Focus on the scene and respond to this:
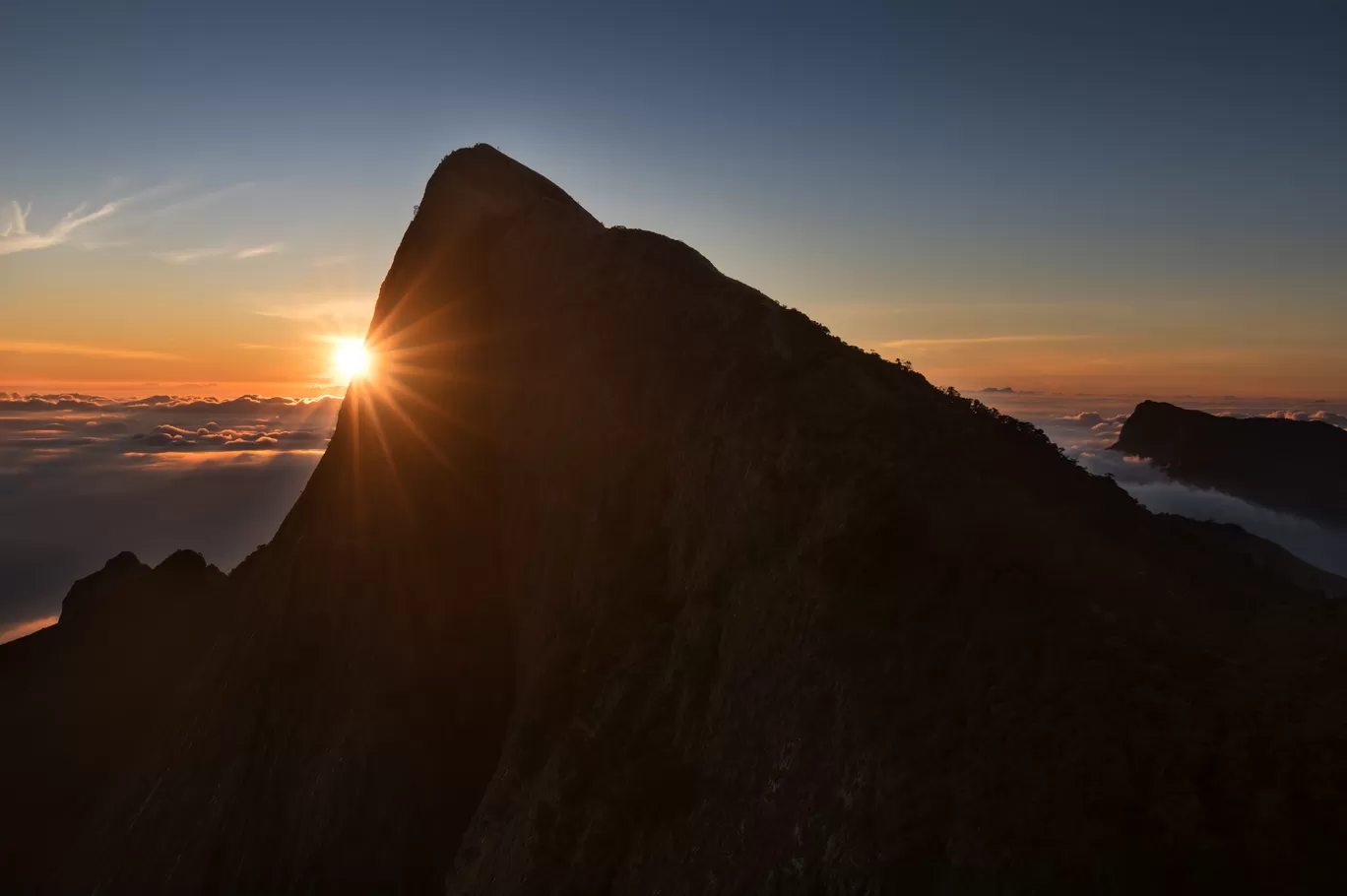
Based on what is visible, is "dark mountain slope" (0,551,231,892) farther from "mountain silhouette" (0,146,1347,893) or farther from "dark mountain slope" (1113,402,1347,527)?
"dark mountain slope" (1113,402,1347,527)

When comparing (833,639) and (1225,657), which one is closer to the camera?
(1225,657)

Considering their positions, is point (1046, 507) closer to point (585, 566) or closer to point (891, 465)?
point (891, 465)

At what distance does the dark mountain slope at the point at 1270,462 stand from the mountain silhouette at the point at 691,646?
194 metres

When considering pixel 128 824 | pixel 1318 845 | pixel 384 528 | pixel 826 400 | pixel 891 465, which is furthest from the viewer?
pixel 128 824

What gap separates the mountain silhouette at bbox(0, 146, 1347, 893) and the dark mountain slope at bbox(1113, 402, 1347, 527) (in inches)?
7651

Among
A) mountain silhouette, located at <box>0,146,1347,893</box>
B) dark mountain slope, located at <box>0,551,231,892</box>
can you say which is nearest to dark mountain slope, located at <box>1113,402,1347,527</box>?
mountain silhouette, located at <box>0,146,1347,893</box>

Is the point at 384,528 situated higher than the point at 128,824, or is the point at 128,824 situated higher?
the point at 384,528

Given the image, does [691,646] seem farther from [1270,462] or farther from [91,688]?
[1270,462]

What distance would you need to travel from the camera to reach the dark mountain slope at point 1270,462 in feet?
561

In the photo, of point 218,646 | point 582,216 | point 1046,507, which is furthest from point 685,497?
point 218,646

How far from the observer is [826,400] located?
1964cm

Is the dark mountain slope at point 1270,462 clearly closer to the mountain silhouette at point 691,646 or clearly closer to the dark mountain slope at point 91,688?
the mountain silhouette at point 691,646

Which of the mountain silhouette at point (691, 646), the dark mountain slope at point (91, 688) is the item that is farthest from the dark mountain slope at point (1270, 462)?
the dark mountain slope at point (91, 688)

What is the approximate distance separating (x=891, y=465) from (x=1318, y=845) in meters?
9.55
